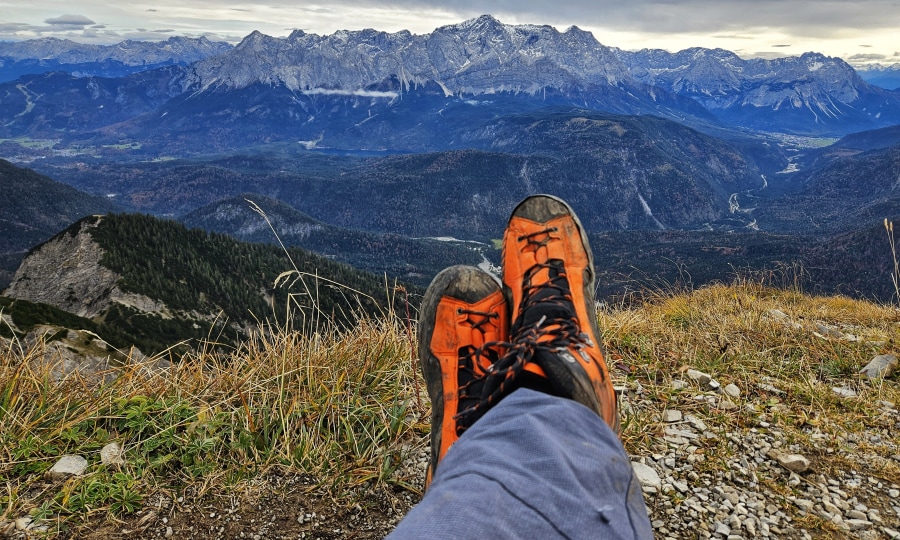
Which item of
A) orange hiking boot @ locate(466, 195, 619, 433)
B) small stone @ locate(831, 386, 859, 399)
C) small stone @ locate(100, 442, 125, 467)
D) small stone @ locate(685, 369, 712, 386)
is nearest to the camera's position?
orange hiking boot @ locate(466, 195, 619, 433)

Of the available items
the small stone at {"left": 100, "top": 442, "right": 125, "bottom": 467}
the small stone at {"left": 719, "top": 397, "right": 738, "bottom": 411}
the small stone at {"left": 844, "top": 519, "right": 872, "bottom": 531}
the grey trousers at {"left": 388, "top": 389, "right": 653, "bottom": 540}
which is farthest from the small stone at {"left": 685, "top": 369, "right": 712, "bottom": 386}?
the small stone at {"left": 100, "top": 442, "right": 125, "bottom": 467}

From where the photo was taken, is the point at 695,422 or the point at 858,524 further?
the point at 695,422

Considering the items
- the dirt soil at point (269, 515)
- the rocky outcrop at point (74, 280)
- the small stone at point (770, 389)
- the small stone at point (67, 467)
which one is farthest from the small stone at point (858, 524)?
the rocky outcrop at point (74, 280)

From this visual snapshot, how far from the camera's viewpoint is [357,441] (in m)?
3.07

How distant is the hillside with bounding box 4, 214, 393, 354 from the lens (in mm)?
55719

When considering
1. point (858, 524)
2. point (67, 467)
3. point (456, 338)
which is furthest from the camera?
point (456, 338)

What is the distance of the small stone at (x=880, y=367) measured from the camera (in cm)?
383

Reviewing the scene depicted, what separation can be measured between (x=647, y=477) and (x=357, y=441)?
1.71m

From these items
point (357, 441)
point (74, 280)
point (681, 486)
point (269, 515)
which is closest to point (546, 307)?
point (681, 486)

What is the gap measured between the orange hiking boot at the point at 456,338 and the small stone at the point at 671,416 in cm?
120

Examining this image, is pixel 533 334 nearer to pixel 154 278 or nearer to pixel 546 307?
pixel 546 307

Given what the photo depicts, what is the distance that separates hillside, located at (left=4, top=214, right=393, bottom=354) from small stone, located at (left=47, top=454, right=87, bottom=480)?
48826mm

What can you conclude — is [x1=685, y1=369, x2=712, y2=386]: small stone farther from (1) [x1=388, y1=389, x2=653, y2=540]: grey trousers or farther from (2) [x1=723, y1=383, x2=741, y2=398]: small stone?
(1) [x1=388, y1=389, x2=653, y2=540]: grey trousers

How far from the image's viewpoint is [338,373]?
142 inches
